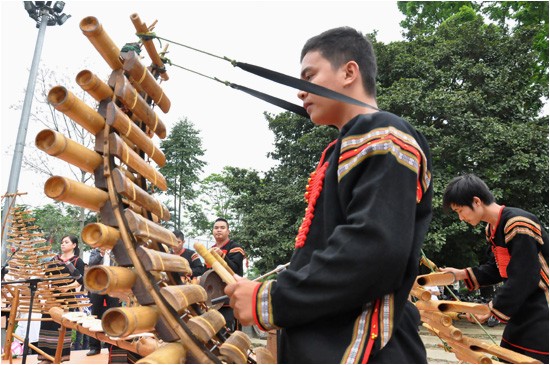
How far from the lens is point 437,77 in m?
16.1

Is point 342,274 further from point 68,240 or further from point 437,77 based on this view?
point 437,77

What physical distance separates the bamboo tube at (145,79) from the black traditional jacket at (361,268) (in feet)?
2.70

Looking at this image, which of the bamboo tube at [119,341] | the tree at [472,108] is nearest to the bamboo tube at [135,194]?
the bamboo tube at [119,341]

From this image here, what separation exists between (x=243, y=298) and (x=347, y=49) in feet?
3.34

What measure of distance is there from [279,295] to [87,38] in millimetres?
1092

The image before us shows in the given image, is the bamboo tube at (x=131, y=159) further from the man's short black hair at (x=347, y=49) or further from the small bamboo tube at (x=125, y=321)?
the man's short black hair at (x=347, y=49)

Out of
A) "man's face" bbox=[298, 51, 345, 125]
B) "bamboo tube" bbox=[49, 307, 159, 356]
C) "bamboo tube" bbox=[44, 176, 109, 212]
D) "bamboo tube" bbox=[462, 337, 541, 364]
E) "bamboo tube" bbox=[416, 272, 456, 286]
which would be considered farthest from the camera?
"bamboo tube" bbox=[416, 272, 456, 286]

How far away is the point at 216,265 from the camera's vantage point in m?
1.65

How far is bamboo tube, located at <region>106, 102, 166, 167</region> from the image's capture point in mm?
1585

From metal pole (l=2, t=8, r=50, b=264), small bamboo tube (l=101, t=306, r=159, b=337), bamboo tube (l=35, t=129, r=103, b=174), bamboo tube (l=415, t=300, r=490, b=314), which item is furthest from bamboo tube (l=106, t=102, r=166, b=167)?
metal pole (l=2, t=8, r=50, b=264)

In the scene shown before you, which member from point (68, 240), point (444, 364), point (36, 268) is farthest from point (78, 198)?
point (444, 364)

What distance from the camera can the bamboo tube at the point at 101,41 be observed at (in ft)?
5.17

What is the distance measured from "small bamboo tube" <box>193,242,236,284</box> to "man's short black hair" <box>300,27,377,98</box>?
858 mm

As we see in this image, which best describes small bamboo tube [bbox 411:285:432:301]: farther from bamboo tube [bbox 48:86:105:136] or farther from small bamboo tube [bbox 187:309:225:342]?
bamboo tube [bbox 48:86:105:136]
